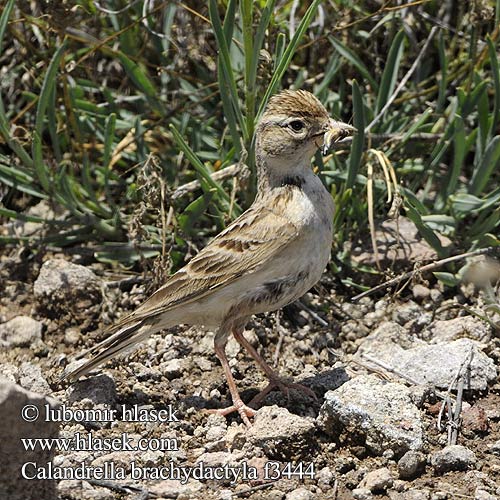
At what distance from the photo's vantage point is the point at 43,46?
22.3 feet

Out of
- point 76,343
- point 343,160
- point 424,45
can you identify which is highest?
point 424,45

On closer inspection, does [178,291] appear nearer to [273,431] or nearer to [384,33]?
[273,431]

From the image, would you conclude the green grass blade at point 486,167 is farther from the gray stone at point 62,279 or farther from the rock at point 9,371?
the rock at point 9,371

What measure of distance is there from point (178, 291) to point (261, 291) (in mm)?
450

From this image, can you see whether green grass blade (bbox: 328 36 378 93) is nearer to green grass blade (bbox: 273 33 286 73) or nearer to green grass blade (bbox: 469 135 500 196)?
green grass blade (bbox: 273 33 286 73)

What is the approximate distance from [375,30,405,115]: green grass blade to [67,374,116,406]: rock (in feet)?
8.26

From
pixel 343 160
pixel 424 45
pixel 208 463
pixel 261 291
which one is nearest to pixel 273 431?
pixel 208 463

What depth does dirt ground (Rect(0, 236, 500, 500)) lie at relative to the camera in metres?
4.22

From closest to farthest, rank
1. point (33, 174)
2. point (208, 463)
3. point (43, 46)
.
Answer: point (208, 463) < point (33, 174) < point (43, 46)

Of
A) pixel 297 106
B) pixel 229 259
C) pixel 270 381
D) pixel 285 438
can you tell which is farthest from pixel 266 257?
pixel 285 438

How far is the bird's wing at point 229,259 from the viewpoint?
16.1ft

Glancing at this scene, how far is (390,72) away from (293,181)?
1.54 m

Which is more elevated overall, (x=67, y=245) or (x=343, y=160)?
(x=343, y=160)

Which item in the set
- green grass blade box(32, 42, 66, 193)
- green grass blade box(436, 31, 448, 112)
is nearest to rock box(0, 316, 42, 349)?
green grass blade box(32, 42, 66, 193)
